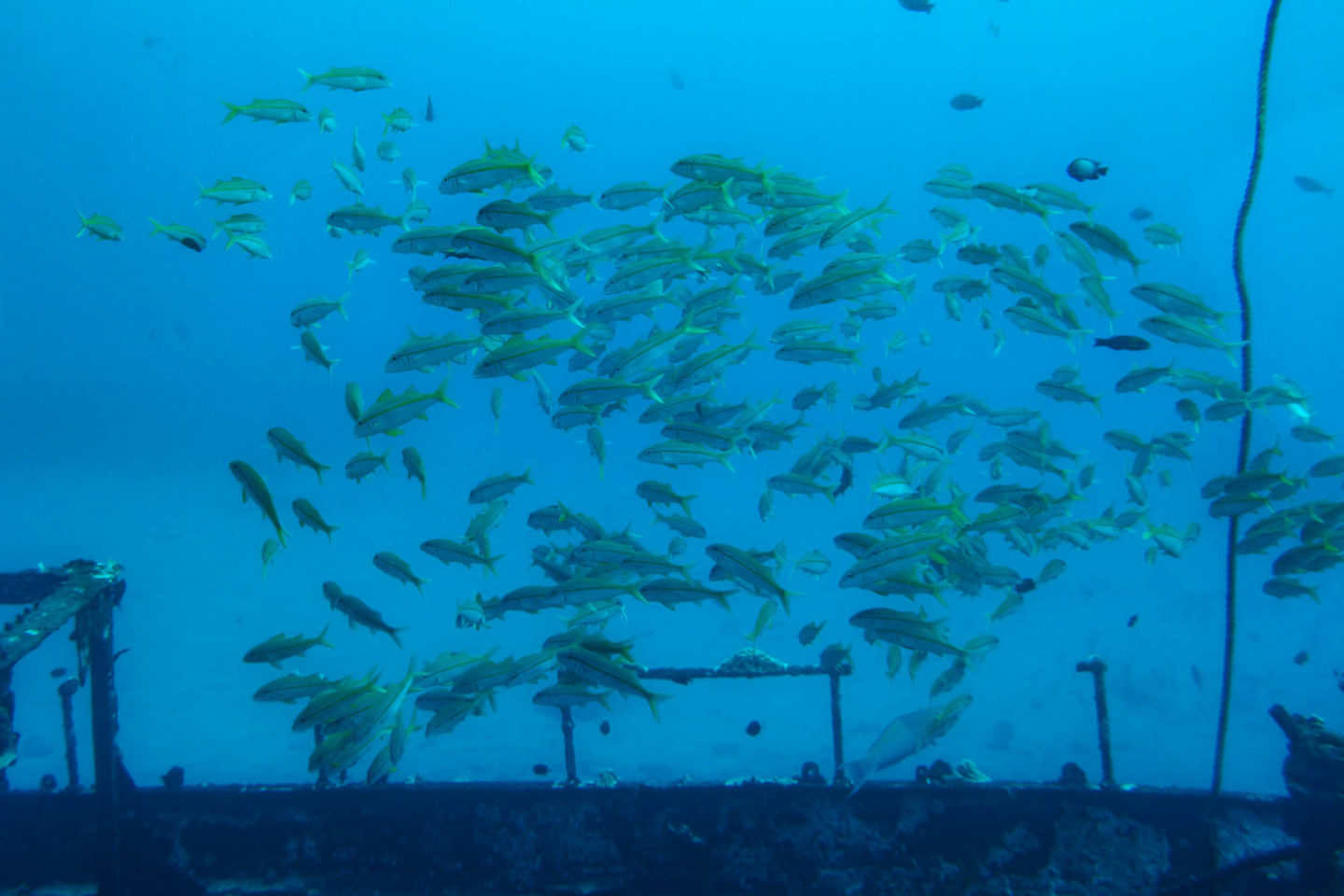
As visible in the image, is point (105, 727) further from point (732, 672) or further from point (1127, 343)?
point (1127, 343)

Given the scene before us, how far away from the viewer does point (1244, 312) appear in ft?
16.3

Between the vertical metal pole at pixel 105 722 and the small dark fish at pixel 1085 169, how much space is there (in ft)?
31.0

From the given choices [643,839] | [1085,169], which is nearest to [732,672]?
[643,839]

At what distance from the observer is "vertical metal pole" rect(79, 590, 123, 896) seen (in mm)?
5641

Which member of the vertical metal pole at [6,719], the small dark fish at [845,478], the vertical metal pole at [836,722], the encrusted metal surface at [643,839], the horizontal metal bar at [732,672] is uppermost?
the small dark fish at [845,478]

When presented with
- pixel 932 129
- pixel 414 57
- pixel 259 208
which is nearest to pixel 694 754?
pixel 414 57

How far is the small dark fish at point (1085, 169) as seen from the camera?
6332mm

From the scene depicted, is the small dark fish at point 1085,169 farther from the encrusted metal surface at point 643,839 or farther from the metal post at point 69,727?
the metal post at point 69,727

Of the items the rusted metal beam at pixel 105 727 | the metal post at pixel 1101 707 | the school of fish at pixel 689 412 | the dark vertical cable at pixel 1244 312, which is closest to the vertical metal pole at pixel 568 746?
the school of fish at pixel 689 412

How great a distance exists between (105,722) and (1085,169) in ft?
33.2

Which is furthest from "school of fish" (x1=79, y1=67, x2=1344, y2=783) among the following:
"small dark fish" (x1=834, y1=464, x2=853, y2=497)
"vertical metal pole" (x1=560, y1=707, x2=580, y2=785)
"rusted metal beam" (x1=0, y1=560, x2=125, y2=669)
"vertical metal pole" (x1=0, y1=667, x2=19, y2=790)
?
"vertical metal pole" (x1=0, y1=667, x2=19, y2=790)

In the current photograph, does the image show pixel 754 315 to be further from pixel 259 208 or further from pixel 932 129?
pixel 259 208

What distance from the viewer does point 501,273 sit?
474cm

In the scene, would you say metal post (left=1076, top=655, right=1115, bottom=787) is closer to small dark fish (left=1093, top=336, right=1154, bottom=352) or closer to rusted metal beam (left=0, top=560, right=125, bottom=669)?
small dark fish (left=1093, top=336, right=1154, bottom=352)
